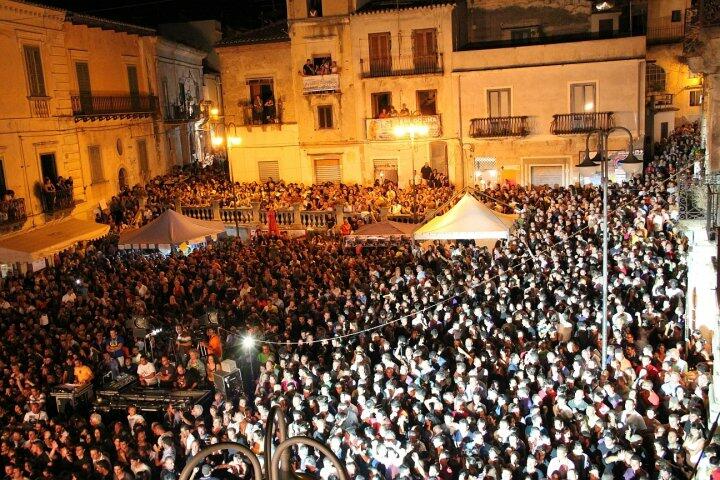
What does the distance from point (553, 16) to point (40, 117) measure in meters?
20.6

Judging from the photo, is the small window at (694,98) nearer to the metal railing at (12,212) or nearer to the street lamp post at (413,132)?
the street lamp post at (413,132)

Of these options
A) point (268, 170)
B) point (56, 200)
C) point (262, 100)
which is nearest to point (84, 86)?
point (56, 200)

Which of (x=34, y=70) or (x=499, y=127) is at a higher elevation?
(x=34, y=70)

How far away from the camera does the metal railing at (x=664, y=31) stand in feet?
122

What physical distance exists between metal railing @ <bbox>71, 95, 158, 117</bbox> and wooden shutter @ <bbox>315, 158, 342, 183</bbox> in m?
8.00

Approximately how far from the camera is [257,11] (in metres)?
48.2

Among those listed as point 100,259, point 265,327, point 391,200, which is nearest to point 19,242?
point 100,259

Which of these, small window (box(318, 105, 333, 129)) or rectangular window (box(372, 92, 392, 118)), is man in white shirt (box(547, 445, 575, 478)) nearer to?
rectangular window (box(372, 92, 392, 118))

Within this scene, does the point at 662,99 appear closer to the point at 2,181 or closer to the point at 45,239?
the point at 45,239

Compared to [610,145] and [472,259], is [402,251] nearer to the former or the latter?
[472,259]

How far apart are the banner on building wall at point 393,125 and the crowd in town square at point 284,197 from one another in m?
1.59

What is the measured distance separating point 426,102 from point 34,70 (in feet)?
48.8

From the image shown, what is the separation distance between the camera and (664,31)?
37.4m

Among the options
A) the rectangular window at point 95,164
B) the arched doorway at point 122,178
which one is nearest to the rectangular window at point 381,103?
the arched doorway at point 122,178
